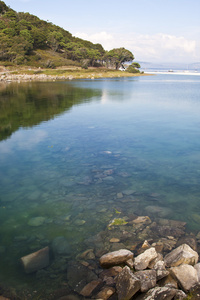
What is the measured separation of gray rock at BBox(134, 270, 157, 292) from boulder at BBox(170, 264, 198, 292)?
0.58m

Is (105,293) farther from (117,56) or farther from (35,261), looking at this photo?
(117,56)

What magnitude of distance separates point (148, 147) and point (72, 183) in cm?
799

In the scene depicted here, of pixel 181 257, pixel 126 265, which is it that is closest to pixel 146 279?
pixel 126 265

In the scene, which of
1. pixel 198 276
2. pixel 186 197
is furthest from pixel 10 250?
pixel 186 197

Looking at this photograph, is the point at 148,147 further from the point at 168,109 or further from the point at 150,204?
the point at 168,109

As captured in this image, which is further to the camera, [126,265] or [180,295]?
[126,265]

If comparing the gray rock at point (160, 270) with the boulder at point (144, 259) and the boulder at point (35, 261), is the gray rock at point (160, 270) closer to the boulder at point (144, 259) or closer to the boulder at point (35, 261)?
the boulder at point (144, 259)

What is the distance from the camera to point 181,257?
6.87m

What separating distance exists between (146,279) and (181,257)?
1.38m

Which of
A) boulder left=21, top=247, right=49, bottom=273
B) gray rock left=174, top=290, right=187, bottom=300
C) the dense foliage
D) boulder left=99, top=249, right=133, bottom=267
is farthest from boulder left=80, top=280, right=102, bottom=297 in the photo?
the dense foliage

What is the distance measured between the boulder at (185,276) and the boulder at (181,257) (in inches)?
14.4

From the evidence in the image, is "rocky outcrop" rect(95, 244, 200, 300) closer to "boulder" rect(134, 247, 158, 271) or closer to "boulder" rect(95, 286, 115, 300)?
"boulder" rect(134, 247, 158, 271)

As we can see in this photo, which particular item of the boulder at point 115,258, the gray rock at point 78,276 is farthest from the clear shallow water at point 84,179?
the boulder at point 115,258

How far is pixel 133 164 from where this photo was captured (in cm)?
1463
